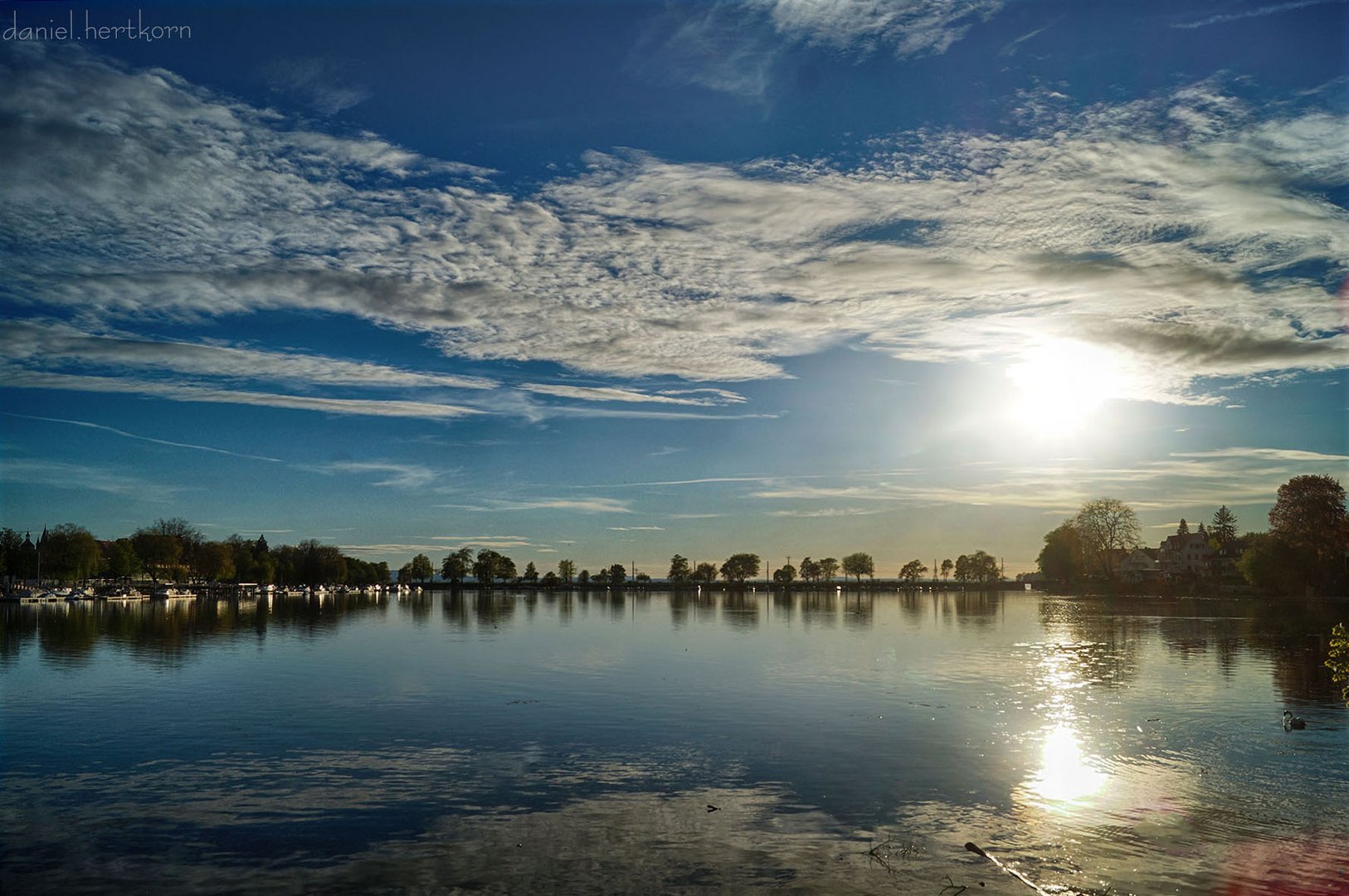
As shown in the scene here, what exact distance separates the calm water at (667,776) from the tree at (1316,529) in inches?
3752

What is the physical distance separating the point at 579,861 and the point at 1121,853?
12897 mm

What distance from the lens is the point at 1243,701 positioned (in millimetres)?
44875

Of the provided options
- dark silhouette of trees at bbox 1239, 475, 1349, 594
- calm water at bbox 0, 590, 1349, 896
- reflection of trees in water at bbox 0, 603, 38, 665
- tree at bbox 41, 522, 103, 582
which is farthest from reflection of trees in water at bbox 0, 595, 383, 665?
dark silhouette of trees at bbox 1239, 475, 1349, 594

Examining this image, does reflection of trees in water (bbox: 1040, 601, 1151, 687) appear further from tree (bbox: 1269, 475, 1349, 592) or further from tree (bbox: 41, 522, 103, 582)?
tree (bbox: 41, 522, 103, 582)

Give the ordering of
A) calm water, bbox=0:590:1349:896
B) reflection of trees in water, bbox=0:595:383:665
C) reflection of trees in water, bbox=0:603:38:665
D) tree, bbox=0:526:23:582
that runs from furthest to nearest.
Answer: tree, bbox=0:526:23:582, reflection of trees in water, bbox=0:595:383:665, reflection of trees in water, bbox=0:603:38:665, calm water, bbox=0:590:1349:896

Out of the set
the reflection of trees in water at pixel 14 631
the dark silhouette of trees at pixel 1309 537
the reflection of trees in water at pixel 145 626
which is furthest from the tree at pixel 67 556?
the dark silhouette of trees at pixel 1309 537

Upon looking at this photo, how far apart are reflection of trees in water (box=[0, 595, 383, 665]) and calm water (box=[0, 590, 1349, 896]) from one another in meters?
7.06

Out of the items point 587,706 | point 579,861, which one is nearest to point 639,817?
point 579,861

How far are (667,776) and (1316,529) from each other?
151881 mm

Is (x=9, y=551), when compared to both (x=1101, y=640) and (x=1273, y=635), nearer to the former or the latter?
(x=1101, y=640)

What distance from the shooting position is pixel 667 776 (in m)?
29.5

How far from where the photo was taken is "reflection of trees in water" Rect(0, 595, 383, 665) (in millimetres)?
71312

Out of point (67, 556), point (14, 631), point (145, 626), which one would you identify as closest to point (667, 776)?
point (14, 631)

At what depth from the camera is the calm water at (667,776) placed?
20.6 metres
